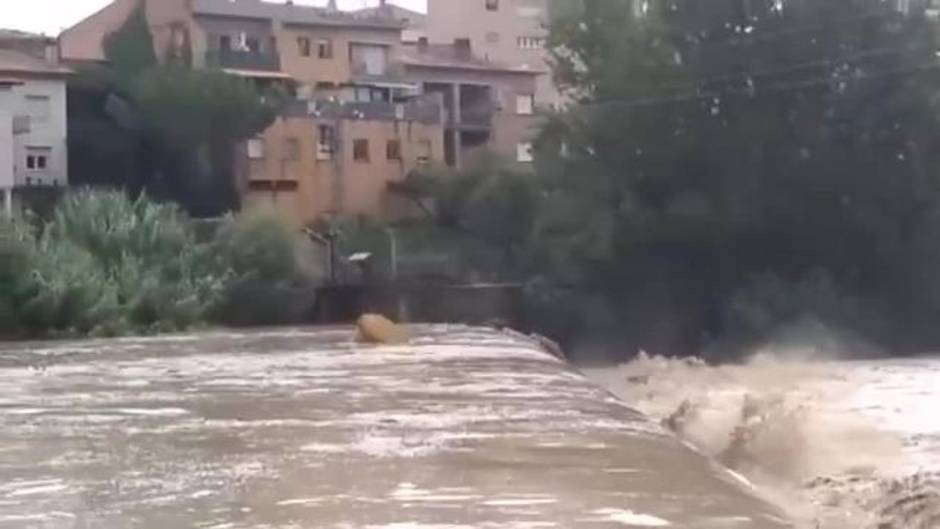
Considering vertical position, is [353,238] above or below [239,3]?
below

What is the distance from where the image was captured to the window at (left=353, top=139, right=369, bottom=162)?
60.2m

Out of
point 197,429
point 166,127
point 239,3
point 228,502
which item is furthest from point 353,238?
point 228,502

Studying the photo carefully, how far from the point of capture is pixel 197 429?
17000 millimetres

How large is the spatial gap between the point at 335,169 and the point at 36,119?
8.69 metres

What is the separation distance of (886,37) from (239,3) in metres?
A: 20.6

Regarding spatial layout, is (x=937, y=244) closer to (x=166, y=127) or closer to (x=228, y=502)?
(x=166, y=127)

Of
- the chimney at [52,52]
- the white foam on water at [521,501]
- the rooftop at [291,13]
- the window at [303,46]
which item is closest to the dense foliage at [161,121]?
the chimney at [52,52]

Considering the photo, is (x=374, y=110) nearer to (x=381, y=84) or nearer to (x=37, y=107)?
(x=381, y=84)

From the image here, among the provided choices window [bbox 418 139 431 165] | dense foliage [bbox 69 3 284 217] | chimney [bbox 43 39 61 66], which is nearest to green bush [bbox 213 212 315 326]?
dense foliage [bbox 69 3 284 217]

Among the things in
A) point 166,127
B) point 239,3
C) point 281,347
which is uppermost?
point 239,3

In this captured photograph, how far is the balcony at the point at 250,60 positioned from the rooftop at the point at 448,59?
219 inches

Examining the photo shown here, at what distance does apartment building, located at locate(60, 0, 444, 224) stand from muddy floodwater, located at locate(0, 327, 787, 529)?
32.8 m

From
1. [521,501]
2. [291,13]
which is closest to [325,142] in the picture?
[291,13]

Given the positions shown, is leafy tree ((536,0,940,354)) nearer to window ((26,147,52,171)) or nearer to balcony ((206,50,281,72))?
balcony ((206,50,281,72))
